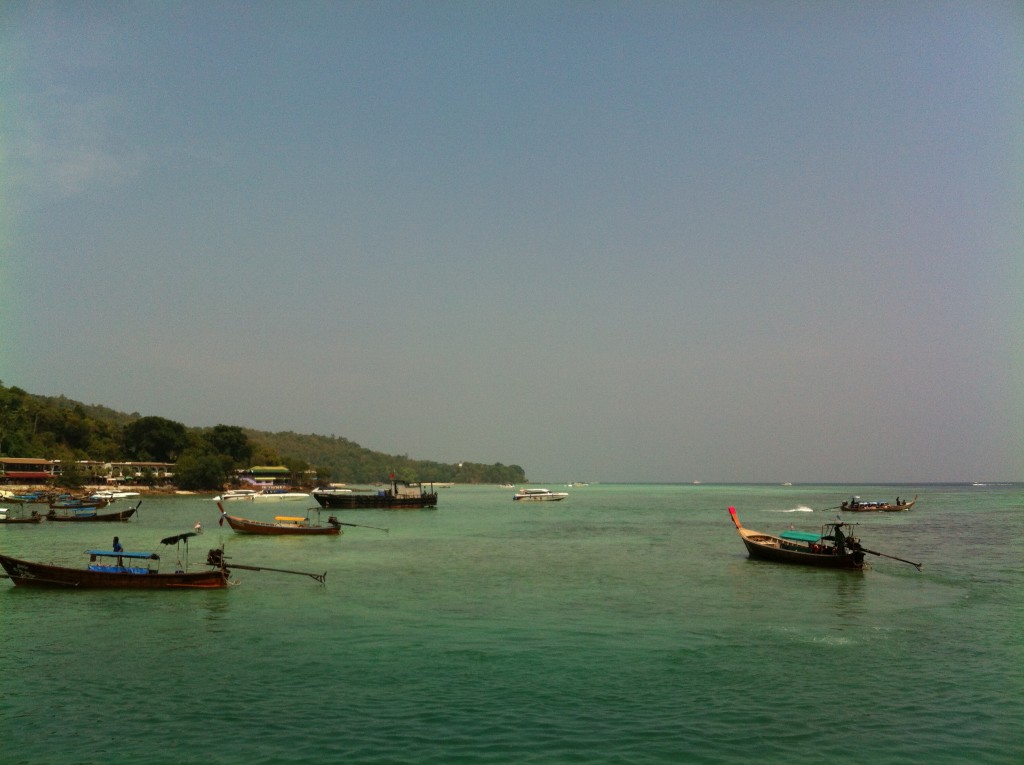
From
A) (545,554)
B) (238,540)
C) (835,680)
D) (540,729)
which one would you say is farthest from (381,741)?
(238,540)

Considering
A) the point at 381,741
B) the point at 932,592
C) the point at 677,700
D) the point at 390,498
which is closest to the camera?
the point at 381,741

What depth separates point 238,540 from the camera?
55.8 metres

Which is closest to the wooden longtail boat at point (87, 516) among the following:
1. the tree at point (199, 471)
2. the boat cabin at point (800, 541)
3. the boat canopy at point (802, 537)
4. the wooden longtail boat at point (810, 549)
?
the wooden longtail boat at point (810, 549)

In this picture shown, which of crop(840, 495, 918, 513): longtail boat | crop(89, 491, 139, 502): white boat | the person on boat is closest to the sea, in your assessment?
the person on boat

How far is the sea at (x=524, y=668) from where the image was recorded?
48.6ft

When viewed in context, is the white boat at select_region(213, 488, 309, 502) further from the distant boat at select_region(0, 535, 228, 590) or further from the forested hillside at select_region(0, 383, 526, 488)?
the distant boat at select_region(0, 535, 228, 590)

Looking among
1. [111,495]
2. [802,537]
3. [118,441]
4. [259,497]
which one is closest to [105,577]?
[802,537]

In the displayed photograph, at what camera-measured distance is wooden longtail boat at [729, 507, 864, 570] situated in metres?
38.5

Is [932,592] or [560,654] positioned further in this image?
[932,592]

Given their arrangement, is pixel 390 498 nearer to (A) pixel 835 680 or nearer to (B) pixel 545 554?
(B) pixel 545 554

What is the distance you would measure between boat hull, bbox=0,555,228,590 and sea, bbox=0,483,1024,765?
0.62 metres

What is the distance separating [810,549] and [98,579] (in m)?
32.5

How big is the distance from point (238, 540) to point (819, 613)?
41.2 m

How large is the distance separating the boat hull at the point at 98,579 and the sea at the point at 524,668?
622 millimetres
